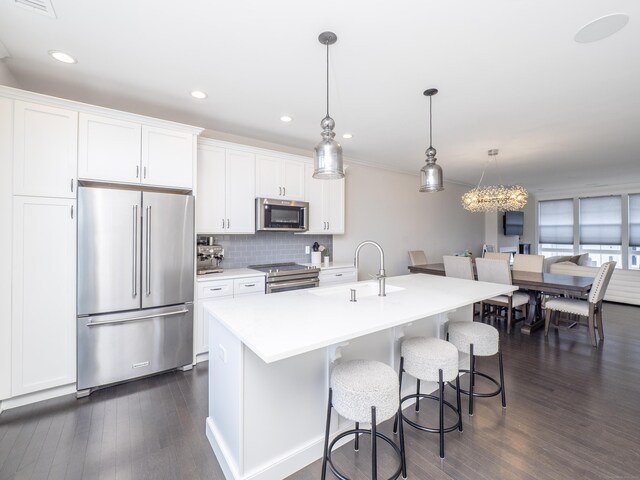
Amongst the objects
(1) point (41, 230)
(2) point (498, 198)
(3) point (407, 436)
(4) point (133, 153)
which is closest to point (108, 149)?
(4) point (133, 153)

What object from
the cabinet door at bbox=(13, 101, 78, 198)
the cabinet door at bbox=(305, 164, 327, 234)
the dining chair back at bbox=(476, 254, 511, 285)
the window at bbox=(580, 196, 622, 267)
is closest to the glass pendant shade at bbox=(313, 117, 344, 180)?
the cabinet door at bbox=(13, 101, 78, 198)

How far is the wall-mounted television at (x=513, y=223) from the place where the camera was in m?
8.24

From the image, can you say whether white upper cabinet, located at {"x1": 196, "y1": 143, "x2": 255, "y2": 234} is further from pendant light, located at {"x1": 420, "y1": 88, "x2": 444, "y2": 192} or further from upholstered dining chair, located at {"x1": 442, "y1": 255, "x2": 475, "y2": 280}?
upholstered dining chair, located at {"x1": 442, "y1": 255, "x2": 475, "y2": 280}

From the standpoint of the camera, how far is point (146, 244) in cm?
271

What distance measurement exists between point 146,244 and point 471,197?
16.7ft

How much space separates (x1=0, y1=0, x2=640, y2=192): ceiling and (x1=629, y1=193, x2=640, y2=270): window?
4982 mm

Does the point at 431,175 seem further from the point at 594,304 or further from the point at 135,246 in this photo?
the point at 594,304

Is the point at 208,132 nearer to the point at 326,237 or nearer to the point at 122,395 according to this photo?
the point at 326,237

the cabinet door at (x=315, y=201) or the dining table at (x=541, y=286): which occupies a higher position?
the cabinet door at (x=315, y=201)

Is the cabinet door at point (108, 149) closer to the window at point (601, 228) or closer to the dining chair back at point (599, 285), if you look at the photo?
the dining chair back at point (599, 285)

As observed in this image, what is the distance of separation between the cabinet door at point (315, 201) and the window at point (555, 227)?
306 inches

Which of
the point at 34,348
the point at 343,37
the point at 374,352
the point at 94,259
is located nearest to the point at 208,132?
the point at 94,259

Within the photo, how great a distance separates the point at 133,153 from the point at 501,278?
4.77m

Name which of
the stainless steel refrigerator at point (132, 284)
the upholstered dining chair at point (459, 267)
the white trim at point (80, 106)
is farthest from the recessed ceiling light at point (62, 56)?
the upholstered dining chair at point (459, 267)
